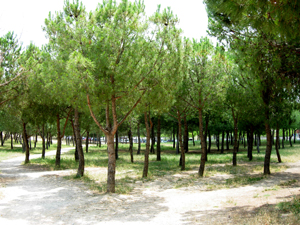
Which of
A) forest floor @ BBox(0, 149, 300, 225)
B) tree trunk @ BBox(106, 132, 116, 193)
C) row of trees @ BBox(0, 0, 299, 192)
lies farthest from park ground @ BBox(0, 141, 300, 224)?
row of trees @ BBox(0, 0, 299, 192)

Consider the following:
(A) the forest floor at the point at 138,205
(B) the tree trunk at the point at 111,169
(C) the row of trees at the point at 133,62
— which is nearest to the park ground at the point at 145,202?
(A) the forest floor at the point at 138,205

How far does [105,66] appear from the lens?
9.28m

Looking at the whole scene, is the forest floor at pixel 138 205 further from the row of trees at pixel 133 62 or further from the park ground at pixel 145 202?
the row of trees at pixel 133 62

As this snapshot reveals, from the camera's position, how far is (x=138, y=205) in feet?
28.9

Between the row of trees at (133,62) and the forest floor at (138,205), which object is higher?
the row of trees at (133,62)

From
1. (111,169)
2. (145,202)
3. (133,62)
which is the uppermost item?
(133,62)

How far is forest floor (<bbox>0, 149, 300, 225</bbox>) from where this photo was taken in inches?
264

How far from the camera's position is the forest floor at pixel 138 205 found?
6715mm

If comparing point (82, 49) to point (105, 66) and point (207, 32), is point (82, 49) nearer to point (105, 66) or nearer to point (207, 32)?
point (105, 66)

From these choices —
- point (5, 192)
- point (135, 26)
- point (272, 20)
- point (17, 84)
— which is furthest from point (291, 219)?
point (17, 84)

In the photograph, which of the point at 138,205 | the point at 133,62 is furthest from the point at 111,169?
the point at 133,62

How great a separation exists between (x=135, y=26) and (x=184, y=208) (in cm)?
673

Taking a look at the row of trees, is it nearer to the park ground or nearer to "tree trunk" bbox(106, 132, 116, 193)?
"tree trunk" bbox(106, 132, 116, 193)

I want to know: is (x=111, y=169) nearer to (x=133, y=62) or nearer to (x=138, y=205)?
(x=138, y=205)
